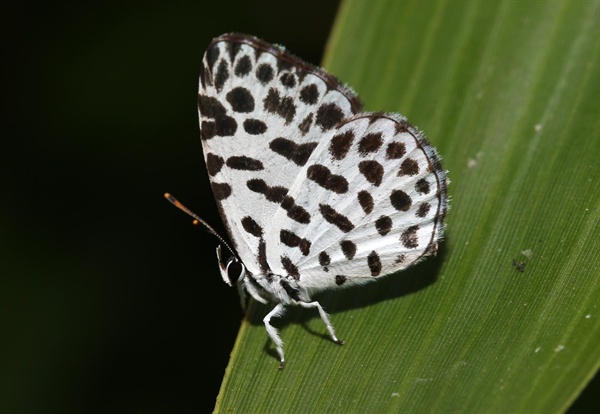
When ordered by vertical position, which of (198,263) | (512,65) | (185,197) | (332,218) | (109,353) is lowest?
(109,353)

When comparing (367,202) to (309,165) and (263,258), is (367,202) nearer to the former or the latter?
(309,165)

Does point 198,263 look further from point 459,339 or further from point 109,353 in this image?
point 459,339

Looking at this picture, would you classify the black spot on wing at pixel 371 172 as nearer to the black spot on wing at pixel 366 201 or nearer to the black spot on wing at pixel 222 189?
the black spot on wing at pixel 366 201

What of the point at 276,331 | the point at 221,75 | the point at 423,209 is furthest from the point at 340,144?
the point at 276,331

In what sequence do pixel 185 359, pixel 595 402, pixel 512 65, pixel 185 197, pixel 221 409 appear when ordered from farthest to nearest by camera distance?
pixel 185 197, pixel 185 359, pixel 512 65, pixel 595 402, pixel 221 409

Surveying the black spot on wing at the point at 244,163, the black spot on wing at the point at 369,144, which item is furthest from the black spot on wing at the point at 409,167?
the black spot on wing at the point at 244,163

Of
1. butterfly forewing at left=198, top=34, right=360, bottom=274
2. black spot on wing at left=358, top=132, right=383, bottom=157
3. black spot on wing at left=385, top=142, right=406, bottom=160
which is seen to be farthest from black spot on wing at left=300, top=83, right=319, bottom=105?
black spot on wing at left=385, top=142, right=406, bottom=160

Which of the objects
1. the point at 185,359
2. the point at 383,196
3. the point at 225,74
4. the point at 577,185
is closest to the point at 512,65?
the point at 577,185
